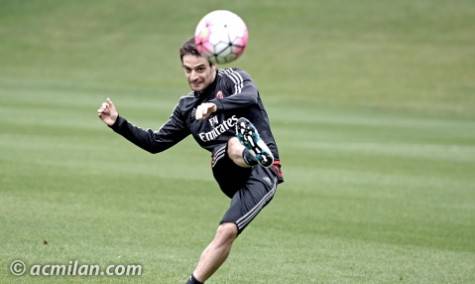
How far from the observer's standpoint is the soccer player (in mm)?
8461

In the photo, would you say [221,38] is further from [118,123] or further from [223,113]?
[118,123]

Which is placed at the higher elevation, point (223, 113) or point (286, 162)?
point (223, 113)

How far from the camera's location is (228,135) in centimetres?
905

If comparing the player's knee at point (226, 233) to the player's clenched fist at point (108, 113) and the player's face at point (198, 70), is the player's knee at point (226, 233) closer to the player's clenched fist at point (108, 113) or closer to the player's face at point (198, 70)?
the player's face at point (198, 70)

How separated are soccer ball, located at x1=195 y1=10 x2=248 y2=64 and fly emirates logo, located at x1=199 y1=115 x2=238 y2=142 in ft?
2.00

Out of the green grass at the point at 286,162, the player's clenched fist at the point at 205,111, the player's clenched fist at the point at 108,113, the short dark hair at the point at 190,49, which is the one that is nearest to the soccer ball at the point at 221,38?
the short dark hair at the point at 190,49

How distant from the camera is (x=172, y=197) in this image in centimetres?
1560

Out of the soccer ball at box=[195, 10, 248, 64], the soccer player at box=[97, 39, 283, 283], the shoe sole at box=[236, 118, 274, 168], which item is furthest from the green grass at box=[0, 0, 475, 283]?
the soccer ball at box=[195, 10, 248, 64]

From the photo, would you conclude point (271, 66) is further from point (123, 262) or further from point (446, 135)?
point (123, 262)

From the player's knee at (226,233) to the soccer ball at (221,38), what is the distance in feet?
4.48

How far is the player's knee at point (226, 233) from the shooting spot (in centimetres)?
838

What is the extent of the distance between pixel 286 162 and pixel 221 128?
11.9 meters

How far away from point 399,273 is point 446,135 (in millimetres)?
17943

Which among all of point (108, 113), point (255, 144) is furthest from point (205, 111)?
point (108, 113)
